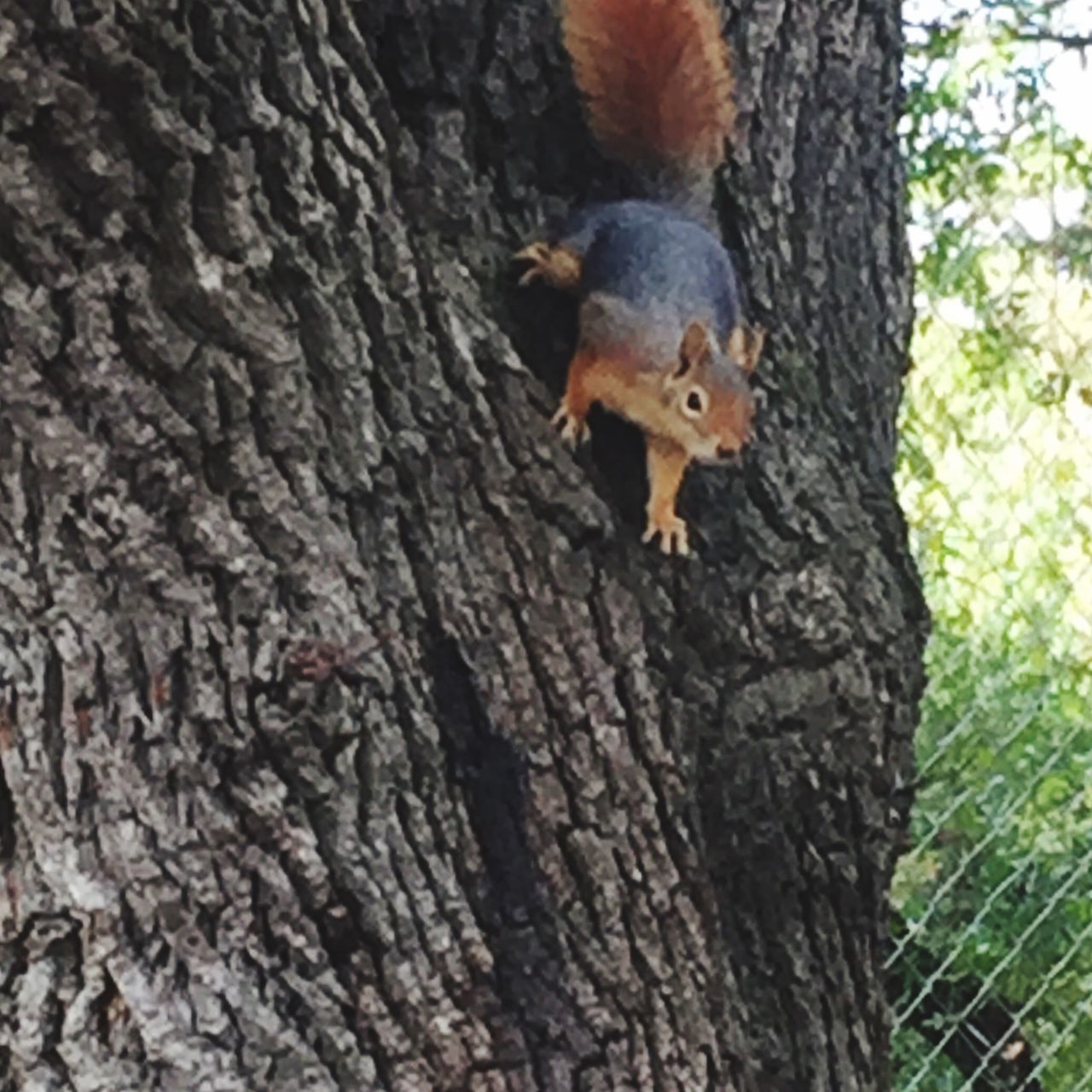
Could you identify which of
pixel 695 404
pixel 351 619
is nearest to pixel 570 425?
pixel 695 404

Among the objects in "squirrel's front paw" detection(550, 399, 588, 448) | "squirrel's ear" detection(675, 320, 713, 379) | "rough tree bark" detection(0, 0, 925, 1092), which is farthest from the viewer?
"squirrel's ear" detection(675, 320, 713, 379)

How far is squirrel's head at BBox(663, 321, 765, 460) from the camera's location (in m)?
1.24

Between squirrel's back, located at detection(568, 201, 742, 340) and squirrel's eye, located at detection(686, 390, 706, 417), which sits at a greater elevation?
squirrel's back, located at detection(568, 201, 742, 340)

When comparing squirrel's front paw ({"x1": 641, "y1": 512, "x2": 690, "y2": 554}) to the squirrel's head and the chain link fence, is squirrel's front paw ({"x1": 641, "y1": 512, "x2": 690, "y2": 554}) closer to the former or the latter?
the squirrel's head

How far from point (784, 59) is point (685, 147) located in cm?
16

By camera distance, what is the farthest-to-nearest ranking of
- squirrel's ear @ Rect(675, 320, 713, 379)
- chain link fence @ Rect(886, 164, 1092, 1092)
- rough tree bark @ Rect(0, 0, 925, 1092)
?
chain link fence @ Rect(886, 164, 1092, 1092) → squirrel's ear @ Rect(675, 320, 713, 379) → rough tree bark @ Rect(0, 0, 925, 1092)

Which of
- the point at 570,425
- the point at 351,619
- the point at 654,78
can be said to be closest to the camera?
the point at 351,619

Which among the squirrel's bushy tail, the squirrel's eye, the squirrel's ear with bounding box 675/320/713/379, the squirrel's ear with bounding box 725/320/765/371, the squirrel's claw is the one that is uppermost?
the squirrel's bushy tail

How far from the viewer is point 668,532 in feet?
4.03

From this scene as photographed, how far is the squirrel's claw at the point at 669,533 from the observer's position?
122 centimetres

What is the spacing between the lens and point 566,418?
1.19m

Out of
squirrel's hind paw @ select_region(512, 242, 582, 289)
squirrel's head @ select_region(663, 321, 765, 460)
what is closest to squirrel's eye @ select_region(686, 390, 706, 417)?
squirrel's head @ select_region(663, 321, 765, 460)

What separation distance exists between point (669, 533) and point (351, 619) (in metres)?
0.24

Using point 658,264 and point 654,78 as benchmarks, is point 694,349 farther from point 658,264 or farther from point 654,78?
point 654,78
